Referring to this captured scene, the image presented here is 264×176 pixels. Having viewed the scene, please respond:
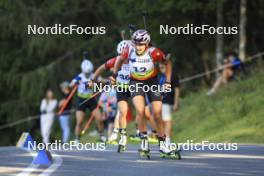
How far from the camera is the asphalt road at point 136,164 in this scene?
42.8ft

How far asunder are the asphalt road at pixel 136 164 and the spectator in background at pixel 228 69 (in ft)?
32.1

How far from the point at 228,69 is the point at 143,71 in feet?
39.3

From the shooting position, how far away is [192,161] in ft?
48.9

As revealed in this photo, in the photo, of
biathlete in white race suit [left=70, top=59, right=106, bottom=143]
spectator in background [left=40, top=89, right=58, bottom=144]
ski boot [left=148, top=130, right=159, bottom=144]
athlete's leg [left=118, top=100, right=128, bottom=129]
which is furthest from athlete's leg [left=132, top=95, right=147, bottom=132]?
spectator in background [left=40, top=89, right=58, bottom=144]

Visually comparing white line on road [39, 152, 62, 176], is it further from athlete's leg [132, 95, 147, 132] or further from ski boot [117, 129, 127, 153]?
athlete's leg [132, 95, 147, 132]

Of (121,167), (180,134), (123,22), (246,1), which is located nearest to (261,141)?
(180,134)

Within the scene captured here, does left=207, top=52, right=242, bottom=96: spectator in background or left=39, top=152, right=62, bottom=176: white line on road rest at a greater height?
left=207, top=52, right=242, bottom=96: spectator in background

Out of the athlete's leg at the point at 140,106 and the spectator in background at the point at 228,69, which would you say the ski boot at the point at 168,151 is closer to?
the athlete's leg at the point at 140,106

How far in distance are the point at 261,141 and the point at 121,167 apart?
6.76m

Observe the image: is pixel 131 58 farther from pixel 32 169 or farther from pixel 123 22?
pixel 123 22

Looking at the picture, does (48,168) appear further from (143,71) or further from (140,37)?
(140,37)

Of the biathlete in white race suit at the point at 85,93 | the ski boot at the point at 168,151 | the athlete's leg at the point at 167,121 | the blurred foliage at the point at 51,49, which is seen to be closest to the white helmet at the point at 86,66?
the biathlete in white race suit at the point at 85,93

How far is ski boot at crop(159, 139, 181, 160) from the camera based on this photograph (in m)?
15.5

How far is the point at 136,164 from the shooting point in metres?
14.5
